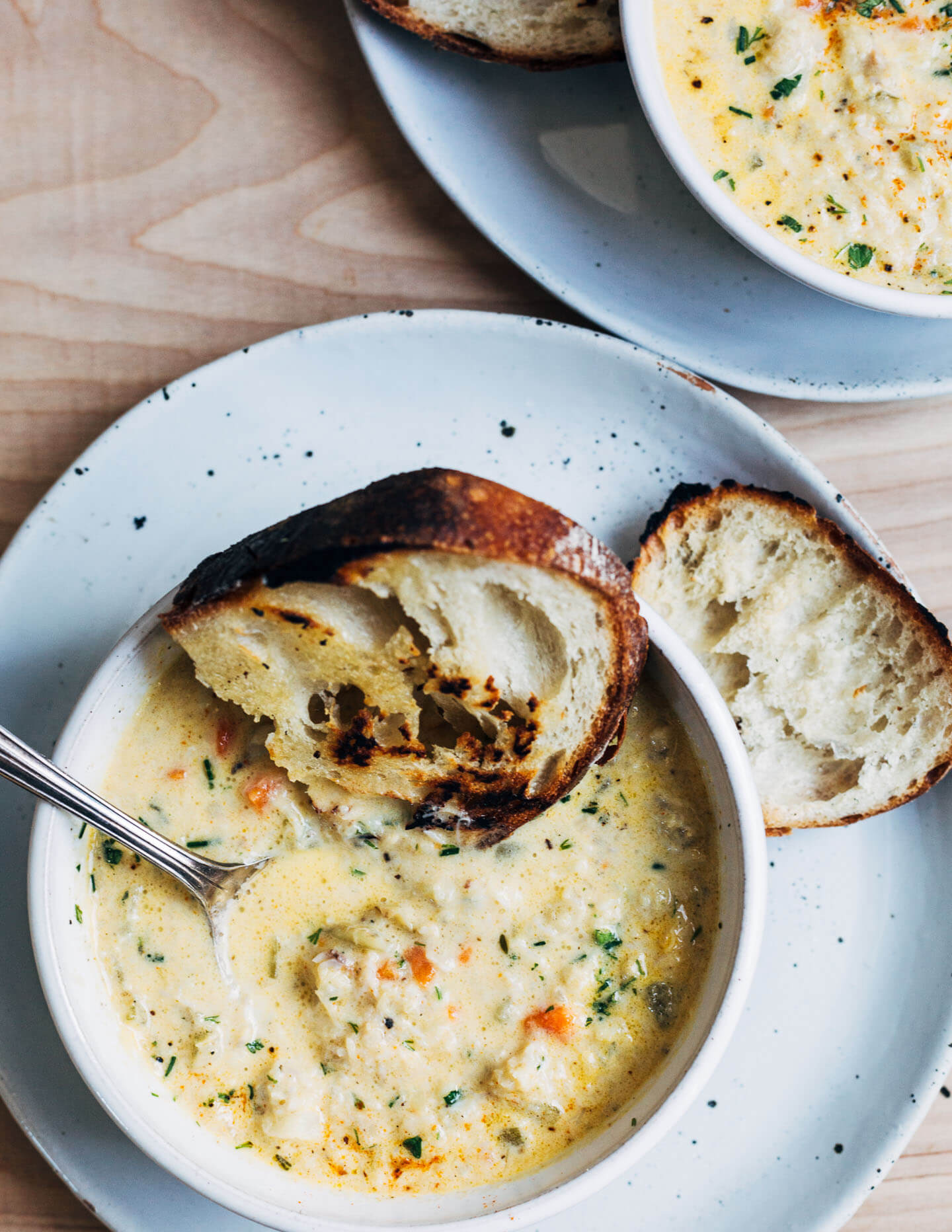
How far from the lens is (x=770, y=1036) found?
2.42m

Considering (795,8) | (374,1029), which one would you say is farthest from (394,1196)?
(795,8)

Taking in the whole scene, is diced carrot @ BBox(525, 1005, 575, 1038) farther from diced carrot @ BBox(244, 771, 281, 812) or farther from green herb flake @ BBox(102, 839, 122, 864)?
green herb flake @ BBox(102, 839, 122, 864)

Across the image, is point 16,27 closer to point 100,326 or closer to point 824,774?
point 100,326

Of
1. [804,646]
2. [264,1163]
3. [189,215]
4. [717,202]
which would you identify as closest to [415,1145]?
[264,1163]

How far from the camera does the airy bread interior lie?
1821 mm

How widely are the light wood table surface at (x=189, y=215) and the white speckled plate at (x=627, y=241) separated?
153 millimetres

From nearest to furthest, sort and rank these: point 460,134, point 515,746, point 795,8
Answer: point 515,746, point 795,8, point 460,134

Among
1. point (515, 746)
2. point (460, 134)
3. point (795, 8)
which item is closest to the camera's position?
point (515, 746)

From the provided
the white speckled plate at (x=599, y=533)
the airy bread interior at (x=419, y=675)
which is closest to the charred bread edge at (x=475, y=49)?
the white speckled plate at (x=599, y=533)

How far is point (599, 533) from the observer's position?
8.05 feet

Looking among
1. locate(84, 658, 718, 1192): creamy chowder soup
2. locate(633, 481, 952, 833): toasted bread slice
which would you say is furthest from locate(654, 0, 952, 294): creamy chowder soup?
locate(84, 658, 718, 1192): creamy chowder soup

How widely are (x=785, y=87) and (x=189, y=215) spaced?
134cm

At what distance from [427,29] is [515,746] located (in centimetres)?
153

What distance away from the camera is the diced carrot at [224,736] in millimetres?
2109
